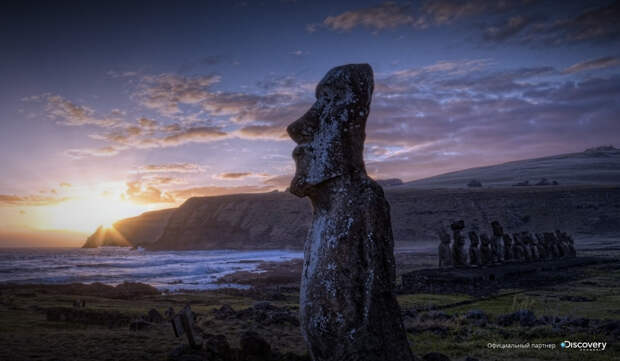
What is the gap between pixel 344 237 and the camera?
4.57 metres

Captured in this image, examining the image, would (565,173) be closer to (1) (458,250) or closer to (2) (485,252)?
(2) (485,252)

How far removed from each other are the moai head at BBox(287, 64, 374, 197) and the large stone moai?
0.01m

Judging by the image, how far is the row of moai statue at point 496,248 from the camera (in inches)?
795

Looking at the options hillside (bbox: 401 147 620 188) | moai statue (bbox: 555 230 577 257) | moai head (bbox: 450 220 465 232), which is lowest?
moai statue (bbox: 555 230 577 257)

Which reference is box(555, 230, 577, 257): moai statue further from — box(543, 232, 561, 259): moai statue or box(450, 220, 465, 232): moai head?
box(450, 220, 465, 232): moai head

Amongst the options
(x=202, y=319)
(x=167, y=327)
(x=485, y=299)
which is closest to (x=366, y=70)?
(x=167, y=327)

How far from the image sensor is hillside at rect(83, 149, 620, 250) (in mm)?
60594

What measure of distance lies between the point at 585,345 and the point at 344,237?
5579 millimetres

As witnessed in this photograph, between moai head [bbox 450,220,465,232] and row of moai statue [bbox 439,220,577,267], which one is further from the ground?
moai head [bbox 450,220,465,232]

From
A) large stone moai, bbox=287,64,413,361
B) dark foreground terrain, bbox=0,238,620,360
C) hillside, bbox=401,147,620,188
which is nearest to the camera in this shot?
large stone moai, bbox=287,64,413,361

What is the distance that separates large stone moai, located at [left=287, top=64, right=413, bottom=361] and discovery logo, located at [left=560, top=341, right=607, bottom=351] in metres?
4.44

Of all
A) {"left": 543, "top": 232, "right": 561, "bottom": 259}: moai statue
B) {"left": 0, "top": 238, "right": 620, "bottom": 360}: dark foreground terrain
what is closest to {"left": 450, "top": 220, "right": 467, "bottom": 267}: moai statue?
{"left": 0, "top": 238, "right": 620, "bottom": 360}: dark foreground terrain

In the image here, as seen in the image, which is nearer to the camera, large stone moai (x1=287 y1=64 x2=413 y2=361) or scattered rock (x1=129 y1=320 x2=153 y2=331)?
large stone moai (x1=287 y1=64 x2=413 y2=361)

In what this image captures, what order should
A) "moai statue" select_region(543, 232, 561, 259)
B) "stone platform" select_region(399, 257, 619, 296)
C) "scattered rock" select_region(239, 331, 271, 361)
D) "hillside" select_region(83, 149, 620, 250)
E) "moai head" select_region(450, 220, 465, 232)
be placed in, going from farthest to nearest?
Result: "hillside" select_region(83, 149, 620, 250) < "moai statue" select_region(543, 232, 561, 259) < "moai head" select_region(450, 220, 465, 232) < "stone platform" select_region(399, 257, 619, 296) < "scattered rock" select_region(239, 331, 271, 361)
